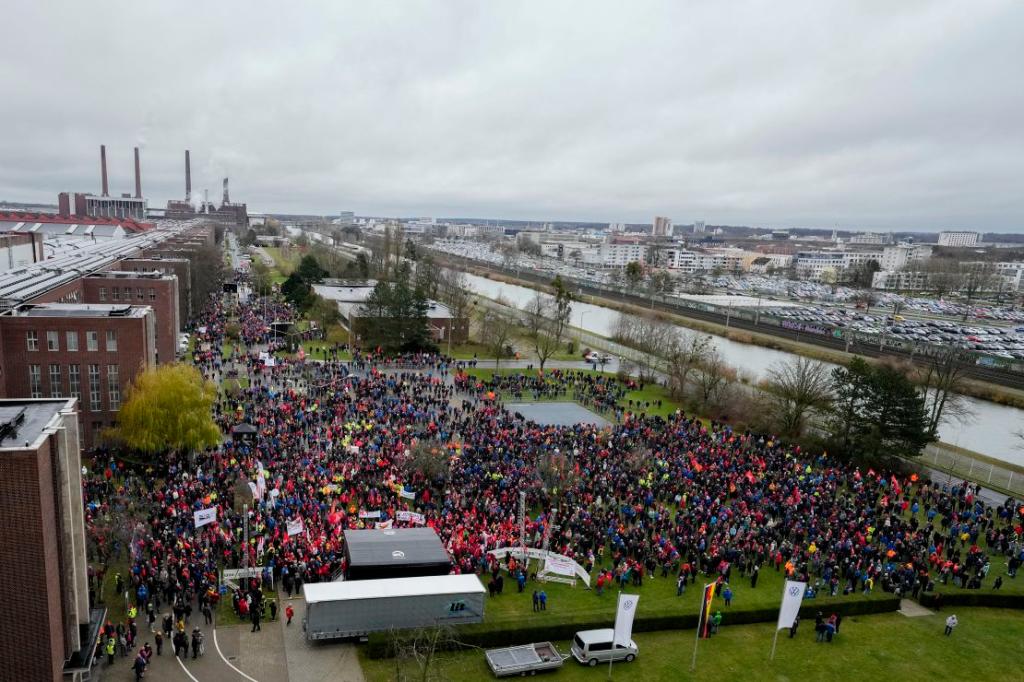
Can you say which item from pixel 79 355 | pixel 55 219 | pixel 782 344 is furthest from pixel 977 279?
pixel 55 219

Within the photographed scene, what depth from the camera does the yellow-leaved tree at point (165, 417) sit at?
29703mm

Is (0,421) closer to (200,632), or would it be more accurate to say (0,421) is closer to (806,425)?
Answer: (200,632)

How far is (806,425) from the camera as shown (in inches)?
1647

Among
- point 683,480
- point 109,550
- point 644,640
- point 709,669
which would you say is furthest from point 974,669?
point 109,550

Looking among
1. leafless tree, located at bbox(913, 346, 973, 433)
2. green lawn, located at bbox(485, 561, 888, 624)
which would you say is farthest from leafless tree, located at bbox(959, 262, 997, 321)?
green lawn, located at bbox(485, 561, 888, 624)

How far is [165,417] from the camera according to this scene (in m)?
29.8

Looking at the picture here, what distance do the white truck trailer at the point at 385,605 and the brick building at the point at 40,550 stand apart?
5.57 metres

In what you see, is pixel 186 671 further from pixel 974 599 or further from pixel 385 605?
pixel 974 599

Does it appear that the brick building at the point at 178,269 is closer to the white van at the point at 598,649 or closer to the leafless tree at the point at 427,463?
the leafless tree at the point at 427,463

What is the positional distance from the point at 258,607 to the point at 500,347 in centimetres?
4135

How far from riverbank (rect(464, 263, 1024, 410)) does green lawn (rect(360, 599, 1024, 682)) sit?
38.4 m

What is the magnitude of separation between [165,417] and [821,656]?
27.2m

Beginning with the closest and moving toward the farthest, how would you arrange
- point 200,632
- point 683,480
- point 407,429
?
point 200,632 < point 683,480 < point 407,429

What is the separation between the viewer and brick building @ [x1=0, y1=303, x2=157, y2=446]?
103 feet
